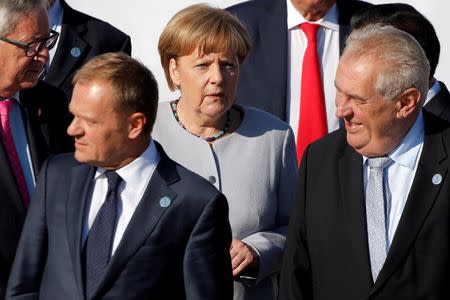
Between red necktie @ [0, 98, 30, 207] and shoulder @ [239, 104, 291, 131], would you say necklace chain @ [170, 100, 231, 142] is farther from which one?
red necktie @ [0, 98, 30, 207]

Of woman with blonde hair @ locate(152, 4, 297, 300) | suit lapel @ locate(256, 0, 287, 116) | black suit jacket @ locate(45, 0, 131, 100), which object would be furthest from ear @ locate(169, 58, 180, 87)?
suit lapel @ locate(256, 0, 287, 116)

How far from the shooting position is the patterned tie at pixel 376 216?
491 cm

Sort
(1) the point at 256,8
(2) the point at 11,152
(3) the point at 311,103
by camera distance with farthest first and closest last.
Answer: (1) the point at 256,8 → (3) the point at 311,103 → (2) the point at 11,152

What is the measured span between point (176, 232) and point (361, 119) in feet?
2.30

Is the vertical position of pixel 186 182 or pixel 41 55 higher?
pixel 41 55

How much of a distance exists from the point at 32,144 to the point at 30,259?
66cm

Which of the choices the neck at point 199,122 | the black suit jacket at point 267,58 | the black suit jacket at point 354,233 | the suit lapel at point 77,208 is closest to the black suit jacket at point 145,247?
the suit lapel at point 77,208

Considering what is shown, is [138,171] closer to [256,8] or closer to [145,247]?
[145,247]

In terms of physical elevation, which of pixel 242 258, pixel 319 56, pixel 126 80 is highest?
pixel 126 80

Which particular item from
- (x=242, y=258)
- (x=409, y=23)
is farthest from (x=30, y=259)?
(x=409, y=23)

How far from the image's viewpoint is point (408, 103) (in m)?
4.88

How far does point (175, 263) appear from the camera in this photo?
487cm

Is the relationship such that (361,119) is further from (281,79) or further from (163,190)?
(281,79)

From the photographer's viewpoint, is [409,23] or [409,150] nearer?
[409,150]
